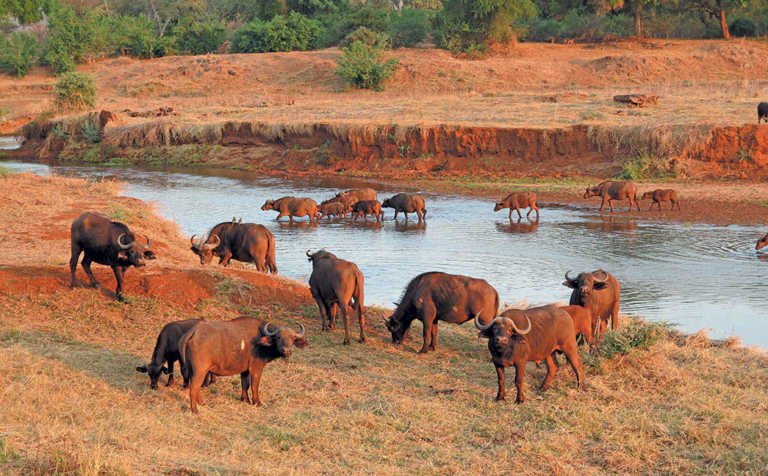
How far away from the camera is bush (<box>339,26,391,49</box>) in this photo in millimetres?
54469

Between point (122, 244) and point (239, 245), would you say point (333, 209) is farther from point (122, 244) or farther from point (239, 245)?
point (122, 244)

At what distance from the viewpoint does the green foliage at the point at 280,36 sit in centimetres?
5888

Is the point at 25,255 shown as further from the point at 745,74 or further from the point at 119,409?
the point at 745,74

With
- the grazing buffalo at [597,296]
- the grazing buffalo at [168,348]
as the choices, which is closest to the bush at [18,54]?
the grazing buffalo at [597,296]

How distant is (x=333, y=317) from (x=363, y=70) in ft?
124

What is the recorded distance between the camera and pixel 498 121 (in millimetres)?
32875

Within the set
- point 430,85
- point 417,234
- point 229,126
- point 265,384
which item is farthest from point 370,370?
point 430,85

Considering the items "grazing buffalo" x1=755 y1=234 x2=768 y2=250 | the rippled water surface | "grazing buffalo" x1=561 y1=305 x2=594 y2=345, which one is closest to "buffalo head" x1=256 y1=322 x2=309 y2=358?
"grazing buffalo" x1=561 y1=305 x2=594 y2=345

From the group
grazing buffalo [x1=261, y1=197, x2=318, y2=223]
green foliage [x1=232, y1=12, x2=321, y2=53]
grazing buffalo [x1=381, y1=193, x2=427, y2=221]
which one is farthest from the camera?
green foliage [x1=232, y1=12, x2=321, y2=53]

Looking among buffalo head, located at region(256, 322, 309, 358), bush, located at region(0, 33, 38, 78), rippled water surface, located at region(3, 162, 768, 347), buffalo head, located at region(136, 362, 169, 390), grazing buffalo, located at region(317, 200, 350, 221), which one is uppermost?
bush, located at region(0, 33, 38, 78)

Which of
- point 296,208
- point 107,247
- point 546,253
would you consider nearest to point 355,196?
point 296,208

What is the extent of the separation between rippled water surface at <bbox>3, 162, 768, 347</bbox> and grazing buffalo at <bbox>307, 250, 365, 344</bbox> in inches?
129

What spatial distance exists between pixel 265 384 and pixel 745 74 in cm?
4607

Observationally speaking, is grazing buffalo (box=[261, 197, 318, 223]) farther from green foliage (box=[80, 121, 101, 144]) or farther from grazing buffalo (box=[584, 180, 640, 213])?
green foliage (box=[80, 121, 101, 144])
